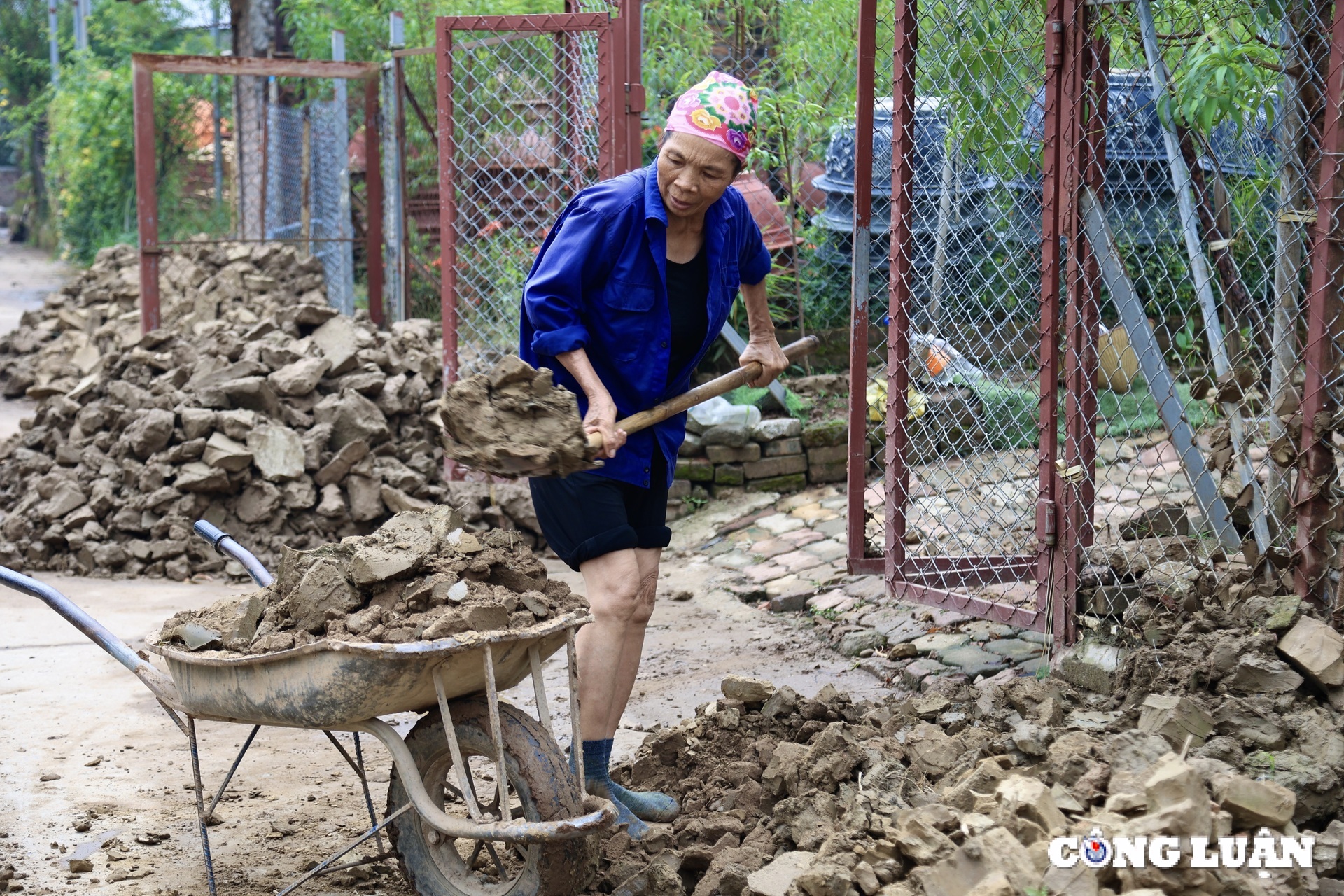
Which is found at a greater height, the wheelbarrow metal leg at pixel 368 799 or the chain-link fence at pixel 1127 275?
the chain-link fence at pixel 1127 275

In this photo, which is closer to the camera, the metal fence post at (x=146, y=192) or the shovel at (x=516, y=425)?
the shovel at (x=516, y=425)

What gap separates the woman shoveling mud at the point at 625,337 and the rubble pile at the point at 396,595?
219 millimetres

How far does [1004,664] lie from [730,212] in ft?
6.54

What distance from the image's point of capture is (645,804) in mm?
3369

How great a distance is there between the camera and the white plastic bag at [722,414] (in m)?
6.90

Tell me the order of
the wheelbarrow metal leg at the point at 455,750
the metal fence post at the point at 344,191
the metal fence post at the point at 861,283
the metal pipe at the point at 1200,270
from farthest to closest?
the metal fence post at the point at 344,191, the metal fence post at the point at 861,283, the metal pipe at the point at 1200,270, the wheelbarrow metal leg at the point at 455,750

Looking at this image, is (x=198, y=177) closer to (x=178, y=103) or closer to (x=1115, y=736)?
(x=178, y=103)

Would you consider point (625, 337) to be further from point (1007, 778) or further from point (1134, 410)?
point (1134, 410)

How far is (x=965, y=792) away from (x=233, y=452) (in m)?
4.76

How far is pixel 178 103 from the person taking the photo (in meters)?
17.5

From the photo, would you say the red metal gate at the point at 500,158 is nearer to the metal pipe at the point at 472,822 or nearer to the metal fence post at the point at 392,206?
the metal fence post at the point at 392,206

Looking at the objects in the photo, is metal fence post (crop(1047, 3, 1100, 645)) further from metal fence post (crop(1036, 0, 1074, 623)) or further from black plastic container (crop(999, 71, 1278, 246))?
black plastic container (crop(999, 71, 1278, 246))

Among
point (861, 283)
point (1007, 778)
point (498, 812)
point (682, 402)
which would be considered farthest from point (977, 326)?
point (498, 812)

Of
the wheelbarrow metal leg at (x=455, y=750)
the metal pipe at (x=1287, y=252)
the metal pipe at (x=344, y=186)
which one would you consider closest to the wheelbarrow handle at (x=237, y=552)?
the wheelbarrow metal leg at (x=455, y=750)
